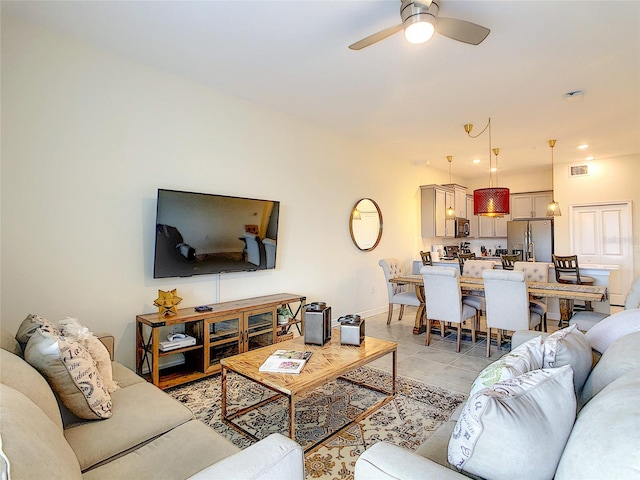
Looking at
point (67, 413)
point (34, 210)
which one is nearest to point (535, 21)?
point (67, 413)

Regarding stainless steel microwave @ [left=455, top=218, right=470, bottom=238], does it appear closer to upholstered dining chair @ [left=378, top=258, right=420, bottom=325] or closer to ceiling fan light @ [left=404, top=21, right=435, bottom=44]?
upholstered dining chair @ [left=378, top=258, right=420, bottom=325]

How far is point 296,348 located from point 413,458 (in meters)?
1.56

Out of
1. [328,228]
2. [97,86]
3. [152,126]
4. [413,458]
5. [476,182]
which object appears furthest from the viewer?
[476,182]

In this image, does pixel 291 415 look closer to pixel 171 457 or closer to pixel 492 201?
pixel 171 457

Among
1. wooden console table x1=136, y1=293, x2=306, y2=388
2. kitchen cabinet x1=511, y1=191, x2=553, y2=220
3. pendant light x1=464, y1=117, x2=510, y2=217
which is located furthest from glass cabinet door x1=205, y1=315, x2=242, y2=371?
kitchen cabinet x1=511, y1=191, x2=553, y2=220

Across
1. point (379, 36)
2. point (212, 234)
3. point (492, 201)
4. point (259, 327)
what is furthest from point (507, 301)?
point (212, 234)

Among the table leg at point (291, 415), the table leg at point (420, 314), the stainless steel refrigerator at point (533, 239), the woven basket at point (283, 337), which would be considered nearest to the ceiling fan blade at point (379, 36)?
the table leg at point (291, 415)

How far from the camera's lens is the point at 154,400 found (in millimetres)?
1790

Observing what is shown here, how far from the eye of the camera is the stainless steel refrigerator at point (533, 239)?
749cm

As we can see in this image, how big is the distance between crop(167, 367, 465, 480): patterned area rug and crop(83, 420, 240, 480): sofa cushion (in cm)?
71

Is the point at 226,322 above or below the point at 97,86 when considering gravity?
below

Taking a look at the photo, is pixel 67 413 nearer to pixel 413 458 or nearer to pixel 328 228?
pixel 413 458

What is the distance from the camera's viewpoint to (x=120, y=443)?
1.44 meters

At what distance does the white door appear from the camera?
6.62 meters
